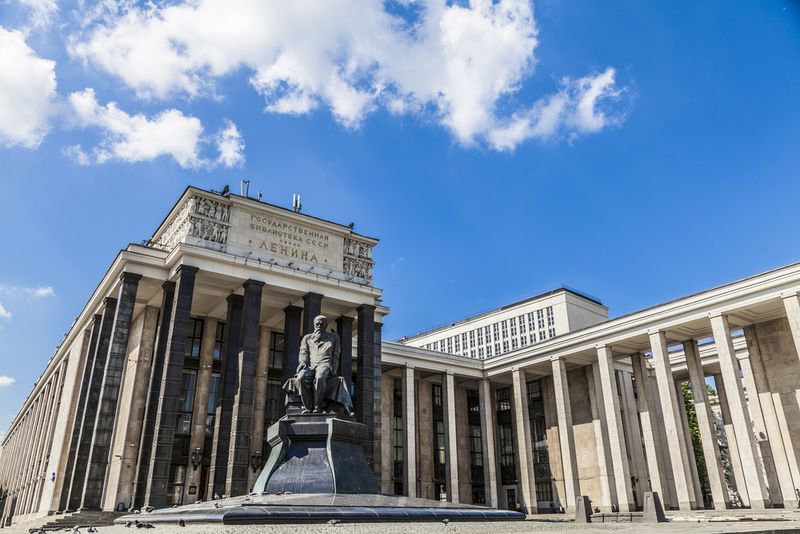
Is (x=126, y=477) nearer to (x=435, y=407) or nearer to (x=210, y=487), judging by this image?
(x=210, y=487)

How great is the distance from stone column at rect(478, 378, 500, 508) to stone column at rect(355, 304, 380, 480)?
45.5ft

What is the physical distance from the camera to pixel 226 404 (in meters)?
33.3

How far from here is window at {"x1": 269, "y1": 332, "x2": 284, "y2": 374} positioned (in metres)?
40.2

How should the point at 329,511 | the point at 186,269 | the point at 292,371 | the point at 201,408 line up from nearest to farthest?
the point at 329,511 < the point at 186,269 < the point at 292,371 < the point at 201,408

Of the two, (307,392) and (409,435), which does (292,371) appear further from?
(307,392)

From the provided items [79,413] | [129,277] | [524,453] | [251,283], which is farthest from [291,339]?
[524,453]

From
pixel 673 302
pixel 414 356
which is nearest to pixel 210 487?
pixel 414 356

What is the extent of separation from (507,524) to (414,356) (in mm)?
37265

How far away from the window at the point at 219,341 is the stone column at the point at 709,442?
3165 cm

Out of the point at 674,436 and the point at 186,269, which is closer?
the point at 186,269

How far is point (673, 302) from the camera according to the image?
40000mm

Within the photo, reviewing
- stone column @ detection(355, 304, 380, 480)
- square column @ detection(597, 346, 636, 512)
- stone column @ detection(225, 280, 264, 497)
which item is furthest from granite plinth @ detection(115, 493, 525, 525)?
square column @ detection(597, 346, 636, 512)

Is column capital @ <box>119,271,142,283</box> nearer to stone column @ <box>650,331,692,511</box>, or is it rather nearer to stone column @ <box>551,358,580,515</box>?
stone column @ <box>551,358,580,515</box>

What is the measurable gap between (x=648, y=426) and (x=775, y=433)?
7.82 m
